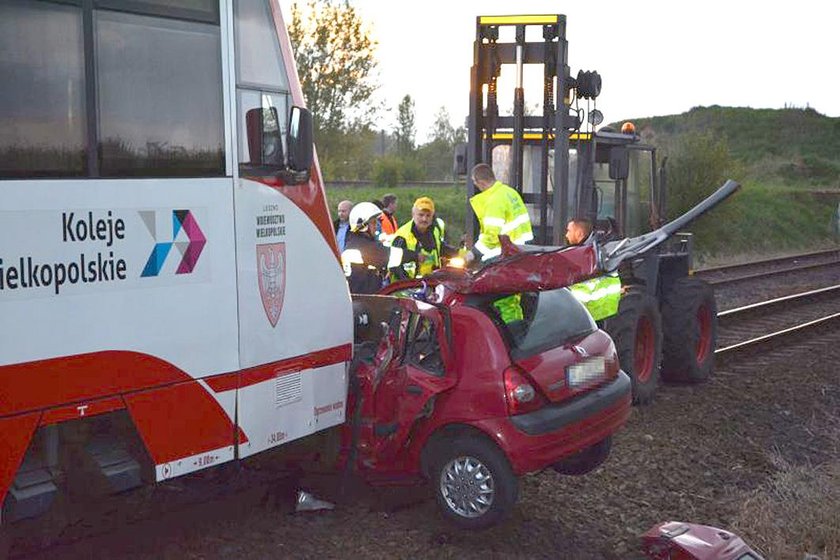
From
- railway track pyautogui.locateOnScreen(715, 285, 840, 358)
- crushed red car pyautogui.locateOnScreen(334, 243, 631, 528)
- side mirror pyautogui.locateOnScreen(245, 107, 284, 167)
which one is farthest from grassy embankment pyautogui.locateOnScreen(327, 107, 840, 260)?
side mirror pyautogui.locateOnScreen(245, 107, 284, 167)

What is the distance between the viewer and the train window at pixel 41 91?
441 cm

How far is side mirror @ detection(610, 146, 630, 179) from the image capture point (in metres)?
9.78

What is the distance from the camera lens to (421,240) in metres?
9.48

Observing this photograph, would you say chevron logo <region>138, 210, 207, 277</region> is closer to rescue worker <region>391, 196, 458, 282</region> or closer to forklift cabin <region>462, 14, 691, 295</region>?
rescue worker <region>391, 196, 458, 282</region>

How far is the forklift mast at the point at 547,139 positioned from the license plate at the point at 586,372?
325cm

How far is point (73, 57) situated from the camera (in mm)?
4695

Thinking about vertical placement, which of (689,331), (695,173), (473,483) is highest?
(695,173)

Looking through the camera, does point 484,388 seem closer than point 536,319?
Yes

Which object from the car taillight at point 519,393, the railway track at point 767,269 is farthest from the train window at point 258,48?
the railway track at point 767,269

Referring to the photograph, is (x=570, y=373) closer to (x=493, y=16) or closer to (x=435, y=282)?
(x=435, y=282)

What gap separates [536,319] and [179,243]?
2398 millimetres

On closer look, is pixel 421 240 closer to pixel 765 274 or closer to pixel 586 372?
pixel 586 372

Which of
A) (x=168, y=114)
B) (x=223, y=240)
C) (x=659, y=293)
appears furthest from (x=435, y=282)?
(x=659, y=293)

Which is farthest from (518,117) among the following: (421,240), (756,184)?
(756,184)
